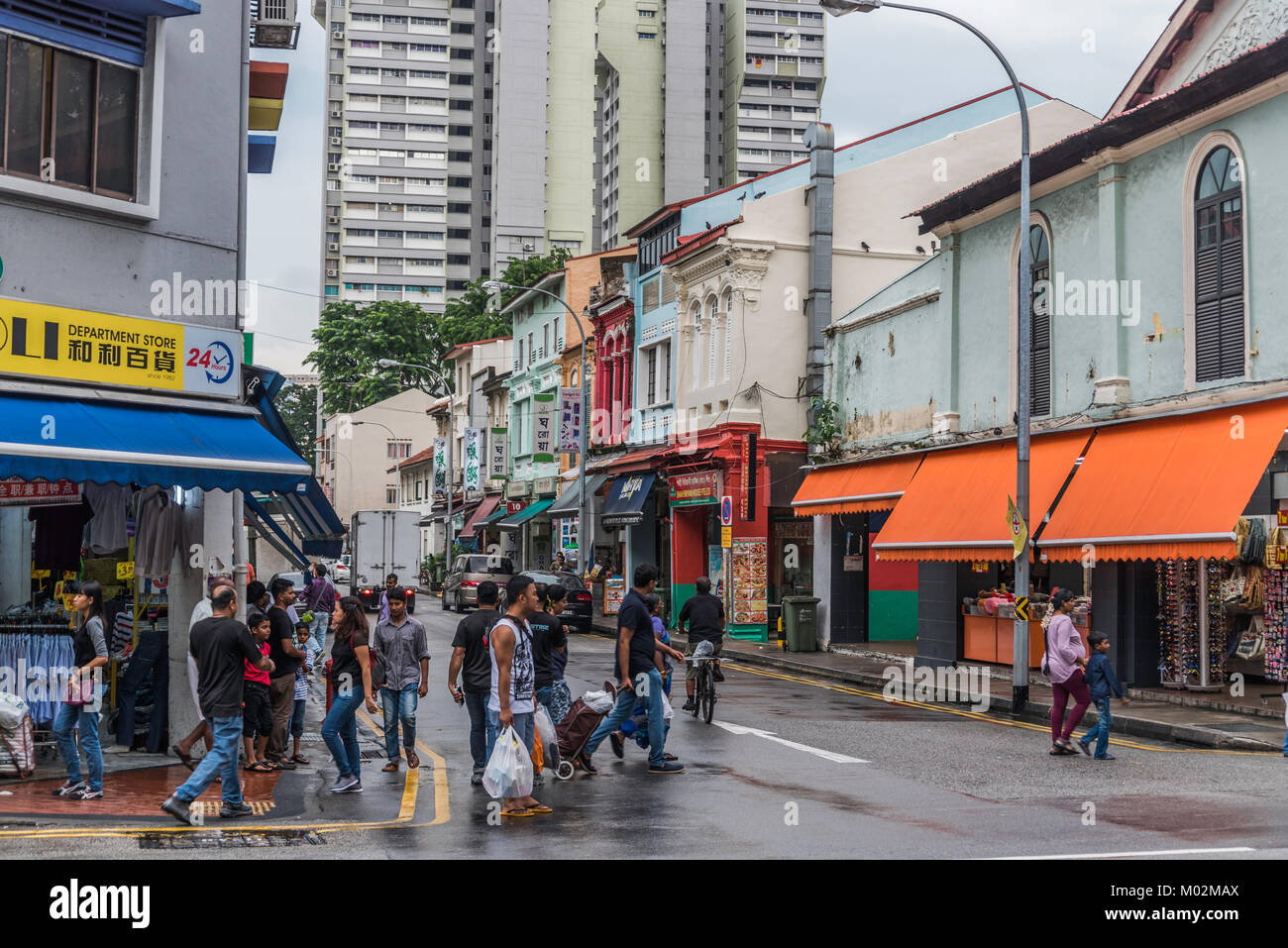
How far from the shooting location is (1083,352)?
21.6 m

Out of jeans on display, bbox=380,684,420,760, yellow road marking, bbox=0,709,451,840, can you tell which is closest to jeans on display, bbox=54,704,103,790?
yellow road marking, bbox=0,709,451,840

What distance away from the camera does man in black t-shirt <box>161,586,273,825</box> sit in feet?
33.6

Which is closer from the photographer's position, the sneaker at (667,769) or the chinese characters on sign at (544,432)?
the sneaker at (667,769)

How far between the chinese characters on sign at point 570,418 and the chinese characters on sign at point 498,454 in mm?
16406

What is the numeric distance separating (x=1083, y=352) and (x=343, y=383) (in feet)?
228

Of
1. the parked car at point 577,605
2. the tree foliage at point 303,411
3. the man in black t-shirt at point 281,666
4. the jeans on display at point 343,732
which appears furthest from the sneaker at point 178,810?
the tree foliage at point 303,411

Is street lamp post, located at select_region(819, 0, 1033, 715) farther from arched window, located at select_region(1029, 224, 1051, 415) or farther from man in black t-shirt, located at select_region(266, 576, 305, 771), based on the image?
man in black t-shirt, located at select_region(266, 576, 305, 771)

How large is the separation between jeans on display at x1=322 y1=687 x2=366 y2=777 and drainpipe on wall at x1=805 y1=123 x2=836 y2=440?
23.9 metres

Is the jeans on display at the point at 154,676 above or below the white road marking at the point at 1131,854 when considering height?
above

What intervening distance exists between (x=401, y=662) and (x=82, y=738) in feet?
9.48

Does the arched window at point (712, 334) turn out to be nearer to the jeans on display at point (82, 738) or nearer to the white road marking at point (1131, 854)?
the jeans on display at point (82, 738)

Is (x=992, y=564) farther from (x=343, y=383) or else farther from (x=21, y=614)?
(x=343, y=383)

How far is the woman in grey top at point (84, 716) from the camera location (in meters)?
11.2

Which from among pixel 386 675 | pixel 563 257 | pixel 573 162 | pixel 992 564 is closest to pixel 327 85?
pixel 573 162
